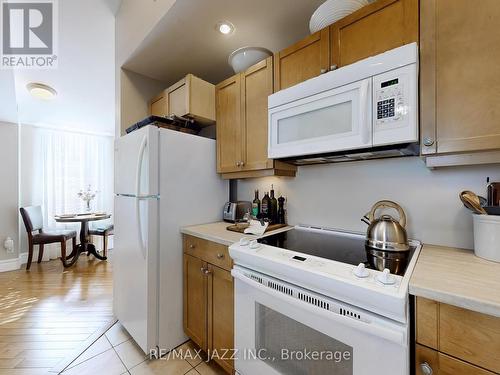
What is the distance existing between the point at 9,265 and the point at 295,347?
4.52 meters

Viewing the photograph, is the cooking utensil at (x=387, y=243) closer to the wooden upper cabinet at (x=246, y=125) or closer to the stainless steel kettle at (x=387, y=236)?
the stainless steel kettle at (x=387, y=236)

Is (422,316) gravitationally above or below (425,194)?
below

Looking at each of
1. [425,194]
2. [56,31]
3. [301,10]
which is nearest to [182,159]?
[301,10]

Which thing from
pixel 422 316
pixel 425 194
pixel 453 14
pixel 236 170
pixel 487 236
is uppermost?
pixel 453 14

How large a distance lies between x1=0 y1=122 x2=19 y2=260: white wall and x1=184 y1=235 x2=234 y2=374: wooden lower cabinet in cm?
370

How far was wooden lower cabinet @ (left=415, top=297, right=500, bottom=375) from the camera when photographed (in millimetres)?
645

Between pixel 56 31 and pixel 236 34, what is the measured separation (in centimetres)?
187

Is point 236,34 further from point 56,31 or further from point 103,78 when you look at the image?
point 103,78

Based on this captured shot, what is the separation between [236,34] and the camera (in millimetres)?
1785

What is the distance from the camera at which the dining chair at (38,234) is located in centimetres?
338

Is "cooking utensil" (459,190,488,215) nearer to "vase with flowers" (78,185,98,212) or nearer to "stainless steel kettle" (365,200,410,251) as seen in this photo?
"stainless steel kettle" (365,200,410,251)

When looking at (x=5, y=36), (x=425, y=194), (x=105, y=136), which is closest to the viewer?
(x=425, y=194)

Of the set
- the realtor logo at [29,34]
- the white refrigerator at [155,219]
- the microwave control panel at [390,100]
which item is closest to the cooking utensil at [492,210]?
the microwave control panel at [390,100]

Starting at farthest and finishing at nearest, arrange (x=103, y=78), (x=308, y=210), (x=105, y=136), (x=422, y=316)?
1. (x=105, y=136)
2. (x=103, y=78)
3. (x=308, y=210)
4. (x=422, y=316)
